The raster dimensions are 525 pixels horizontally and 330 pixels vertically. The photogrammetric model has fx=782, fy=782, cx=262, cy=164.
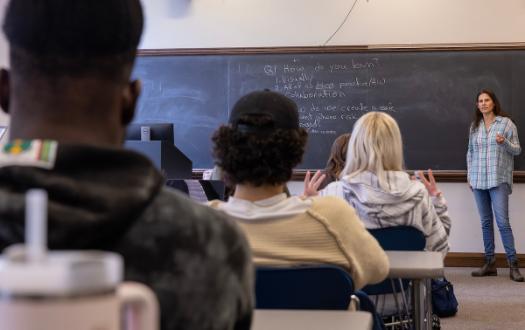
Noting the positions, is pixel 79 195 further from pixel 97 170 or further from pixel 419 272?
pixel 419 272

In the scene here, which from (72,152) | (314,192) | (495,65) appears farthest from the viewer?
→ (495,65)

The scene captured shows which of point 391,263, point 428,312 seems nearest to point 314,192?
point 428,312

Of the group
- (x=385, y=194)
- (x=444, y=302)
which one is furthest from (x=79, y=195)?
(x=444, y=302)

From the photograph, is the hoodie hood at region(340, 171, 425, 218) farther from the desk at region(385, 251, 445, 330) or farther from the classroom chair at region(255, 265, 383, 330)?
the classroom chair at region(255, 265, 383, 330)

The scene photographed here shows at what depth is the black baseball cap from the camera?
1.93m

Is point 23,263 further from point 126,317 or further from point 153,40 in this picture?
Result: point 153,40

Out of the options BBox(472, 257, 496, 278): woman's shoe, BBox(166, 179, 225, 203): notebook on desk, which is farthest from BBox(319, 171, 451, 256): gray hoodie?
BBox(472, 257, 496, 278): woman's shoe

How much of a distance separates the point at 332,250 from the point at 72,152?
1.34 m

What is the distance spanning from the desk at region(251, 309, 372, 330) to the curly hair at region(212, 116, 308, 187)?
443 mm

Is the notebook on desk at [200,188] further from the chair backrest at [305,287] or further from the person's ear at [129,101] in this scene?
the person's ear at [129,101]

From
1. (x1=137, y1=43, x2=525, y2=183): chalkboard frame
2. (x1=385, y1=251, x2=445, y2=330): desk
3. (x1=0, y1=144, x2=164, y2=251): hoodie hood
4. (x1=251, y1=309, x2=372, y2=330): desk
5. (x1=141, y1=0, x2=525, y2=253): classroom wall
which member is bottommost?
(x1=385, y1=251, x2=445, y2=330): desk

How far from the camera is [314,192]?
3.32m

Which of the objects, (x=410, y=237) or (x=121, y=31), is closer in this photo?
(x=121, y=31)

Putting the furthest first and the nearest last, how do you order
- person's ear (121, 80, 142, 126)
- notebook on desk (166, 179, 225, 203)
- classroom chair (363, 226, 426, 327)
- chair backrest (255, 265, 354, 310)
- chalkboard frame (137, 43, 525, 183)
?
chalkboard frame (137, 43, 525, 183) → notebook on desk (166, 179, 225, 203) → classroom chair (363, 226, 426, 327) → chair backrest (255, 265, 354, 310) → person's ear (121, 80, 142, 126)
